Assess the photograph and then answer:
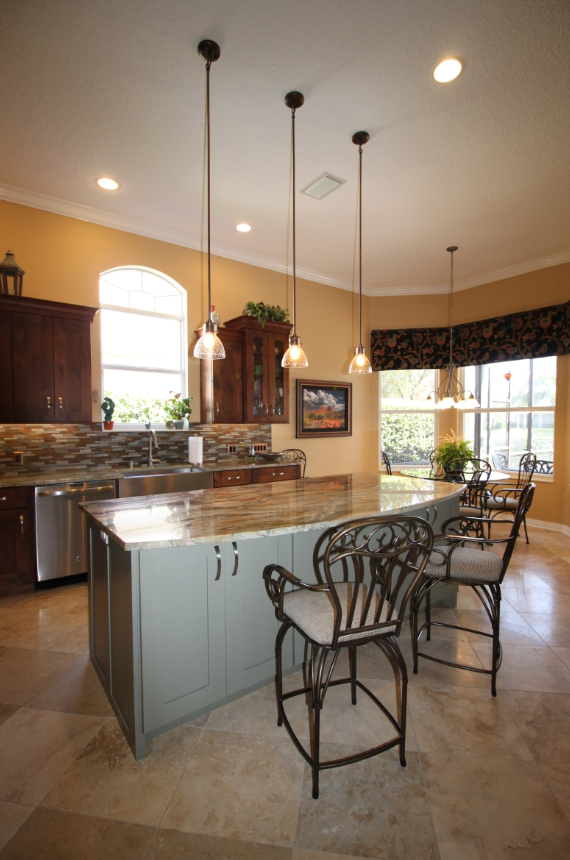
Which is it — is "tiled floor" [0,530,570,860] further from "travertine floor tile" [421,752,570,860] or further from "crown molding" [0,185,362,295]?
"crown molding" [0,185,362,295]

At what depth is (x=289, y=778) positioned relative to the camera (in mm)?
1588

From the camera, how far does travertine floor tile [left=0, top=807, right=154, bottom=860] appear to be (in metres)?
1.31

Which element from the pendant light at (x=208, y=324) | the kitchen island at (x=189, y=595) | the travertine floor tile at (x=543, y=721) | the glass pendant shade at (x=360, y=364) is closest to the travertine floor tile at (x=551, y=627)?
the travertine floor tile at (x=543, y=721)

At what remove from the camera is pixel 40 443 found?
3.82 metres

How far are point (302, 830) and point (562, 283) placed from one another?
233 inches

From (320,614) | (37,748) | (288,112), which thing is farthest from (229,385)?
(37,748)

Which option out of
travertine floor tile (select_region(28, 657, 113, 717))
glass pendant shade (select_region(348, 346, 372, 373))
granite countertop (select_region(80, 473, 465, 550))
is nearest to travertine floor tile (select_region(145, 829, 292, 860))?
travertine floor tile (select_region(28, 657, 113, 717))

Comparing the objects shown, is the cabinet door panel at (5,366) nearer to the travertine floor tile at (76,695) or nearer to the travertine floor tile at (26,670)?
the travertine floor tile at (26,670)

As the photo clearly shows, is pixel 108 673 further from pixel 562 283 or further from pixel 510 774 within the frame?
pixel 562 283

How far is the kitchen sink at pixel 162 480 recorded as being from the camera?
3.75 m

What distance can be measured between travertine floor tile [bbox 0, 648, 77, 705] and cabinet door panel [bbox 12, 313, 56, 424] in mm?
1877

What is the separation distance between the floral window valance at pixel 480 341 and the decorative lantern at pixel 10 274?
4627mm

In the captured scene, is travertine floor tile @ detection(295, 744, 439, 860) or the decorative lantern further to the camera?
the decorative lantern

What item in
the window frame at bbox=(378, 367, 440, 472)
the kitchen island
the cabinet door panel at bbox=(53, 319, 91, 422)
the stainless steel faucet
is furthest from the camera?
the window frame at bbox=(378, 367, 440, 472)
